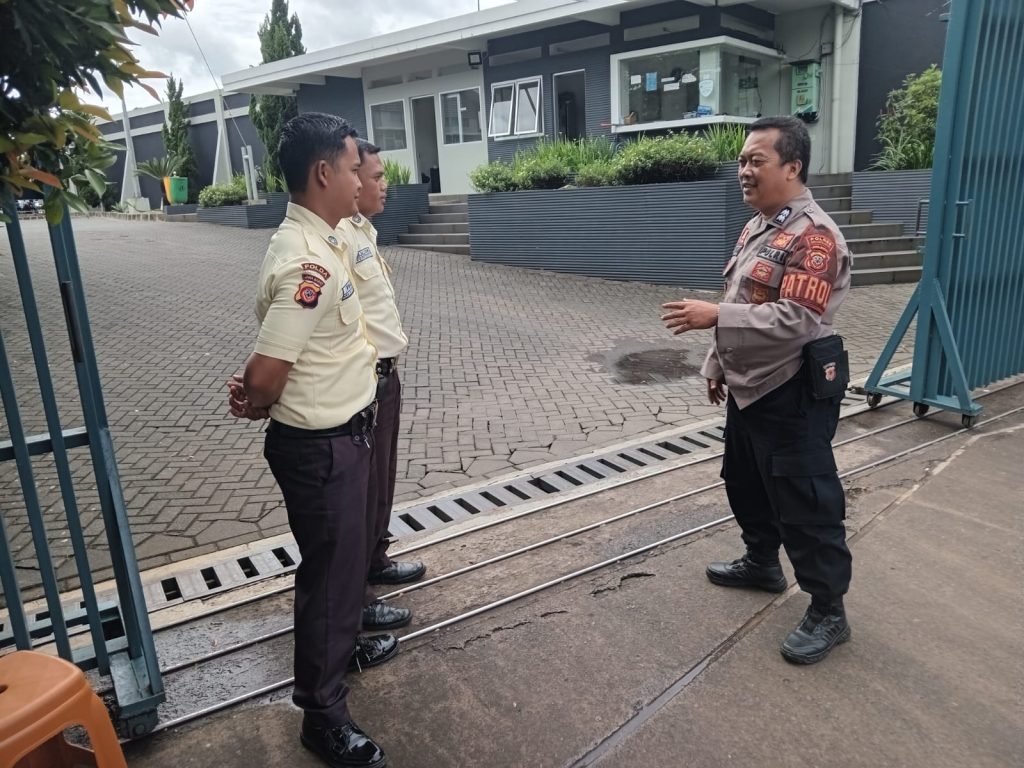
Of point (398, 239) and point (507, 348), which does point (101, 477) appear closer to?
point (507, 348)

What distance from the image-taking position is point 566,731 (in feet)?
8.48

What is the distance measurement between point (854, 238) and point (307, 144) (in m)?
11.4

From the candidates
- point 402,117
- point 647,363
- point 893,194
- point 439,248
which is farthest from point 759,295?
point 402,117

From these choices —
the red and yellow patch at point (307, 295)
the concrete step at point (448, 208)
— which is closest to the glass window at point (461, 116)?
the concrete step at point (448, 208)

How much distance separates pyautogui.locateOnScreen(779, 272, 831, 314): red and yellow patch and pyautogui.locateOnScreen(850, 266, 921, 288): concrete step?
9244mm

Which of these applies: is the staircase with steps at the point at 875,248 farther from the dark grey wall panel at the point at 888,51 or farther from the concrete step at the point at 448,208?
the concrete step at the point at 448,208

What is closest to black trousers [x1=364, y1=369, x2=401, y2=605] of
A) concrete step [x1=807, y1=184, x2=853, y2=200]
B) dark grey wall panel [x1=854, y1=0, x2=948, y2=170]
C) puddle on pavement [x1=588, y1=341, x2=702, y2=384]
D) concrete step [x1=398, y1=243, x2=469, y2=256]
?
puddle on pavement [x1=588, y1=341, x2=702, y2=384]

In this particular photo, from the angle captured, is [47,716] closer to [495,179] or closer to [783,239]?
[783,239]

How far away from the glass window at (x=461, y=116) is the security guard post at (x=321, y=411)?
52.8 feet

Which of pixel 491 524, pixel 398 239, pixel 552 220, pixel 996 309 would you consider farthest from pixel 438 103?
pixel 491 524

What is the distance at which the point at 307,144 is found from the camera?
229 centimetres

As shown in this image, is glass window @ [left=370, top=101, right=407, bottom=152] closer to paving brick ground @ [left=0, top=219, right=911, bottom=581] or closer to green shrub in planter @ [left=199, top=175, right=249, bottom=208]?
green shrub in planter @ [left=199, top=175, right=249, bottom=208]

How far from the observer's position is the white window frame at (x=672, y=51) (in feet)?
44.3

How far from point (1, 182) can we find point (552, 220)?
10789mm
